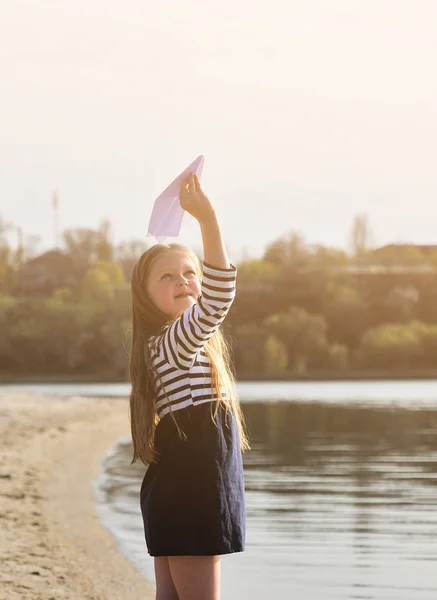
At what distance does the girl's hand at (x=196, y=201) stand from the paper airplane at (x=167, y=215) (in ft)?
0.17

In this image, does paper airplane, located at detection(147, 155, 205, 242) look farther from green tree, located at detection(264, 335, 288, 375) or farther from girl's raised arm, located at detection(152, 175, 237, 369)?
green tree, located at detection(264, 335, 288, 375)

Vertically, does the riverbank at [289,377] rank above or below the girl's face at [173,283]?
below

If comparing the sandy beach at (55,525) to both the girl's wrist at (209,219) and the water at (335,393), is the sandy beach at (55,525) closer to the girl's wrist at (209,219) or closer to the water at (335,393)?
the girl's wrist at (209,219)

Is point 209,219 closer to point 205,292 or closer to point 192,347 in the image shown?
point 205,292

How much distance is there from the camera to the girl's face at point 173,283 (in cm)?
335

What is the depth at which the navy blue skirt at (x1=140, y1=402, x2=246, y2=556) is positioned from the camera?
3.10m

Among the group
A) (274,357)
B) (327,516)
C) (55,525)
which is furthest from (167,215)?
(274,357)

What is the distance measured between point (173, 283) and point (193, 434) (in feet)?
1.51

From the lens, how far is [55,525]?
10234 millimetres

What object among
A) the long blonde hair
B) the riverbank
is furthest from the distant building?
the long blonde hair

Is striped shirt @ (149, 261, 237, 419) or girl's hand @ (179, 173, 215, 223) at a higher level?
girl's hand @ (179, 173, 215, 223)

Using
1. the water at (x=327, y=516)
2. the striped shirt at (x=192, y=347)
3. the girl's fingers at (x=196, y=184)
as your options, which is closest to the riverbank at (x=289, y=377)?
the water at (x=327, y=516)

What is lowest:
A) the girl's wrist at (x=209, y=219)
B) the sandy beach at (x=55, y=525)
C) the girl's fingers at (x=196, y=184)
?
the sandy beach at (x=55, y=525)

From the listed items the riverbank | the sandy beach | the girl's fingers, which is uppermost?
the girl's fingers
